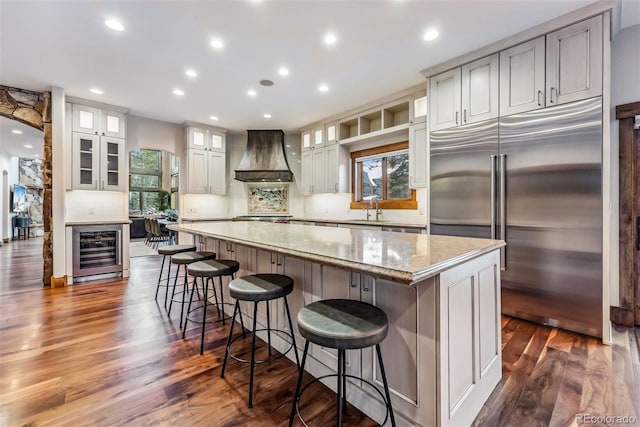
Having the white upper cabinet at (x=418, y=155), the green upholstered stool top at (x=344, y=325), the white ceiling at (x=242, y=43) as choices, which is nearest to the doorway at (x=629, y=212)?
the white ceiling at (x=242, y=43)

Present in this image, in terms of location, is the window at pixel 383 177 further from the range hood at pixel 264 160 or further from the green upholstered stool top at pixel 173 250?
the green upholstered stool top at pixel 173 250

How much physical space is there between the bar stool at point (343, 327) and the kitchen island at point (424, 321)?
0.10 m

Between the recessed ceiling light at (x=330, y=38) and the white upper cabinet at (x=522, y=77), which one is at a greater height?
the recessed ceiling light at (x=330, y=38)

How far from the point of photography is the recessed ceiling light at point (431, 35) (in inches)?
102

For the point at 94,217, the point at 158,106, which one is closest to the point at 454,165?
the point at 158,106

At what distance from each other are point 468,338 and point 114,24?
363 cm


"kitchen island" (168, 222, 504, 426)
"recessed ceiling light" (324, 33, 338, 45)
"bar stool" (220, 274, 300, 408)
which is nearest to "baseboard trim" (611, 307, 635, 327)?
"kitchen island" (168, 222, 504, 426)

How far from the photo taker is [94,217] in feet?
15.3

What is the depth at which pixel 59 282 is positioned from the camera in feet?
12.8

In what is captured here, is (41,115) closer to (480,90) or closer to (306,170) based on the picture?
(306,170)

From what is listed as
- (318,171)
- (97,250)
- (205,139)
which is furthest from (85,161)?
(318,171)

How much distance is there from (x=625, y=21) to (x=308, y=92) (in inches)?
130

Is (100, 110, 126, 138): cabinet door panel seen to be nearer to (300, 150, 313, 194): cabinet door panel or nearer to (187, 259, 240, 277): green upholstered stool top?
(300, 150, 313, 194): cabinet door panel
